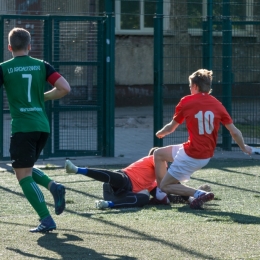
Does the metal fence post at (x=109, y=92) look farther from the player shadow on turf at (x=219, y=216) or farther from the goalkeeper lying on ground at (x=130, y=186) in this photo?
the player shadow on turf at (x=219, y=216)

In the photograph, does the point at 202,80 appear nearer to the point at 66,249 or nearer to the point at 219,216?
the point at 219,216

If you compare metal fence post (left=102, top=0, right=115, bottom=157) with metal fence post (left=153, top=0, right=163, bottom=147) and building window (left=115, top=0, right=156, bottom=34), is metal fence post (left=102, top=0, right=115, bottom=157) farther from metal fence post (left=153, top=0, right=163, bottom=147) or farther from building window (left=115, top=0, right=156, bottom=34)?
building window (left=115, top=0, right=156, bottom=34)

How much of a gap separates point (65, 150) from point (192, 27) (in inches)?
129

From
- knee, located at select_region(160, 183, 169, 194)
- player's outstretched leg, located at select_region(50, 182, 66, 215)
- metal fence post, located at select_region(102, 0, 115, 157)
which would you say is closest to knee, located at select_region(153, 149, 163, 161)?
knee, located at select_region(160, 183, 169, 194)

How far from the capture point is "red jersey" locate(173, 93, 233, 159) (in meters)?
7.24

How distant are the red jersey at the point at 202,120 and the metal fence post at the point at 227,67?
5098mm

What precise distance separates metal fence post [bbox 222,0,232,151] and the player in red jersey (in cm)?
508

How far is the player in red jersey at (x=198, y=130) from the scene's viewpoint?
23.8 feet

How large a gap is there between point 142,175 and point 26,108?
1941 millimetres

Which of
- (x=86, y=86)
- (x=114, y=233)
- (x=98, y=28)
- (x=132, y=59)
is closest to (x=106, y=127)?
(x=86, y=86)

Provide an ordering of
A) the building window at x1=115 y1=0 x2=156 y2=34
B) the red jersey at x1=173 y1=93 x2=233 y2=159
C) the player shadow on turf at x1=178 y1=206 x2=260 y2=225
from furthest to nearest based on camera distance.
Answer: the building window at x1=115 y1=0 x2=156 y2=34, the red jersey at x1=173 y1=93 x2=233 y2=159, the player shadow on turf at x1=178 y1=206 x2=260 y2=225

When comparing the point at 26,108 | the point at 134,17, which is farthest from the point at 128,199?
the point at 134,17

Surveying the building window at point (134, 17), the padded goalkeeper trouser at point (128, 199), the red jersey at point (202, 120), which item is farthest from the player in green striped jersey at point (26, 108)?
the building window at point (134, 17)

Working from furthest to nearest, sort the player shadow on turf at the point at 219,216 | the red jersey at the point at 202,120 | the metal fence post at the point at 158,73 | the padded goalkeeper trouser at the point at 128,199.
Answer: the metal fence post at the point at 158,73
the padded goalkeeper trouser at the point at 128,199
the red jersey at the point at 202,120
the player shadow on turf at the point at 219,216
